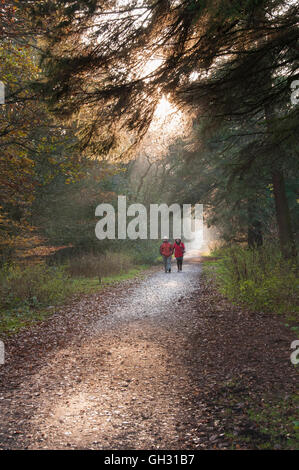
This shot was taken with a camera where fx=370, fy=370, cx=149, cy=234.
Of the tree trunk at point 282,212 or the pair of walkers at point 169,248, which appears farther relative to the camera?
the pair of walkers at point 169,248

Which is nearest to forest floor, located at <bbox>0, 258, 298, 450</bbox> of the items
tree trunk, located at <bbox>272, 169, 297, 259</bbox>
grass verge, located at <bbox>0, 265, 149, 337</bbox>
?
grass verge, located at <bbox>0, 265, 149, 337</bbox>

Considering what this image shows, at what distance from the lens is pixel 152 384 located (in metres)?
A: 5.07

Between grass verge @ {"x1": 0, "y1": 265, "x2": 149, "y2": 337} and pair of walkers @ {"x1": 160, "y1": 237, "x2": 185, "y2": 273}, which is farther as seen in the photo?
pair of walkers @ {"x1": 160, "y1": 237, "x2": 185, "y2": 273}

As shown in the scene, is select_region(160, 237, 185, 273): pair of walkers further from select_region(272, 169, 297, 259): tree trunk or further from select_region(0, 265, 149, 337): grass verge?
select_region(272, 169, 297, 259): tree trunk

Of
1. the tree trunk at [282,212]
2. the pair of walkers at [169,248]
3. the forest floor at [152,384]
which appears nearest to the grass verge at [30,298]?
the forest floor at [152,384]

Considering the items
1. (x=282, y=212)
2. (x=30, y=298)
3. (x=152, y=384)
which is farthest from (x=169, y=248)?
(x=152, y=384)

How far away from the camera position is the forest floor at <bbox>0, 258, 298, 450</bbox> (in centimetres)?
366

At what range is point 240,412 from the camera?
A: 405cm

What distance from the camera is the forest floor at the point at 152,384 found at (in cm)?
366

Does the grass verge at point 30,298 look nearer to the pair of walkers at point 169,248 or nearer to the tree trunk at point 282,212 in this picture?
the pair of walkers at point 169,248

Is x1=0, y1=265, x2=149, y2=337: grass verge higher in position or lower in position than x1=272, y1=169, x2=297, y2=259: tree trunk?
lower

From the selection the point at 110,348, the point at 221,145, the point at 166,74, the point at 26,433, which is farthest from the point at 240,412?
the point at 221,145

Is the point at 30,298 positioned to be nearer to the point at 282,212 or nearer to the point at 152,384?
the point at 152,384

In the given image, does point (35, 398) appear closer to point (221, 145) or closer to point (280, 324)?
point (280, 324)
